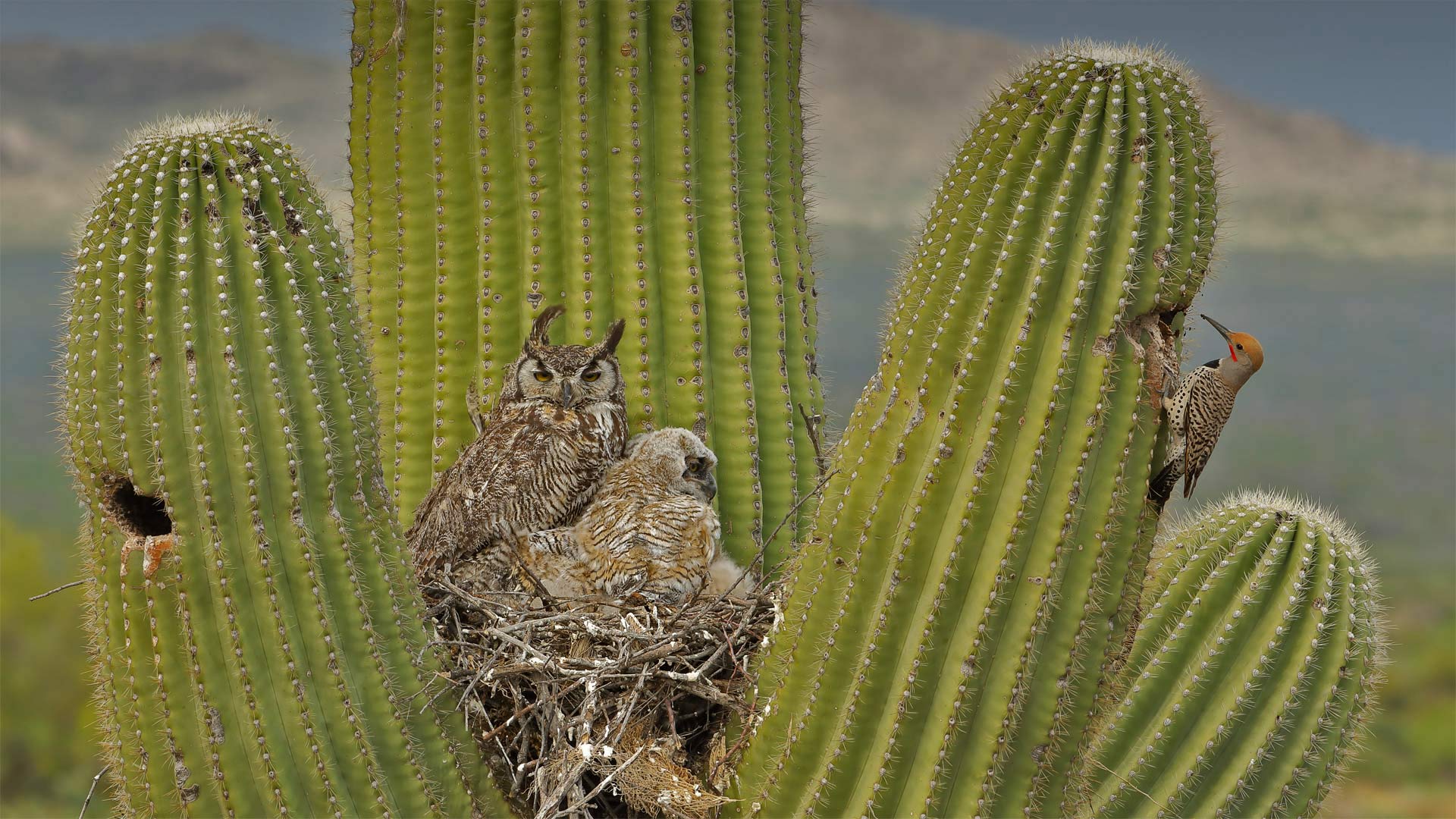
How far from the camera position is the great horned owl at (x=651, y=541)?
5035 millimetres

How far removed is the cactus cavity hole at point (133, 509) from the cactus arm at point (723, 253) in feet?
7.68

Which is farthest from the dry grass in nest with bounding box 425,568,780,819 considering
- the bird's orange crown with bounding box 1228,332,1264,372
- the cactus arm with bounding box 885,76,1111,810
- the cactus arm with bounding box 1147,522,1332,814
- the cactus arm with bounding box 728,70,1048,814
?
the bird's orange crown with bounding box 1228,332,1264,372

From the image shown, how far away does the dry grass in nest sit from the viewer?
3898 millimetres

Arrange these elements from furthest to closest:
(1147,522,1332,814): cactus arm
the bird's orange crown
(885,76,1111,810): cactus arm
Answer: the bird's orange crown < (1147,522,1332,814): cactus arm < (885,76,1111,810): cactus arm

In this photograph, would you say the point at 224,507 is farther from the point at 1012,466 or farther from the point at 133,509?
the point at 1012,466

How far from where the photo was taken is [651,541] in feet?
16.6

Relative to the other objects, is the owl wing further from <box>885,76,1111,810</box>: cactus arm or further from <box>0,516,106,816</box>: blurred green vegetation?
<box>0,516,106,816</box>: blurred green vegetation

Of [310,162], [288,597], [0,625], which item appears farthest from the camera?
[0,625]

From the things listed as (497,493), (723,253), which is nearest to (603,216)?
(723,253)

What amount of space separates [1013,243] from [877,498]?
69cm

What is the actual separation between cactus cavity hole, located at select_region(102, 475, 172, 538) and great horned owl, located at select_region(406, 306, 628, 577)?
163 centimetres

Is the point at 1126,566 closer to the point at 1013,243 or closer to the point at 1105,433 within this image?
the point at 1105,433

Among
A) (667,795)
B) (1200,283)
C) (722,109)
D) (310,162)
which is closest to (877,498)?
(1200,283)

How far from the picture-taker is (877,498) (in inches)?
125
